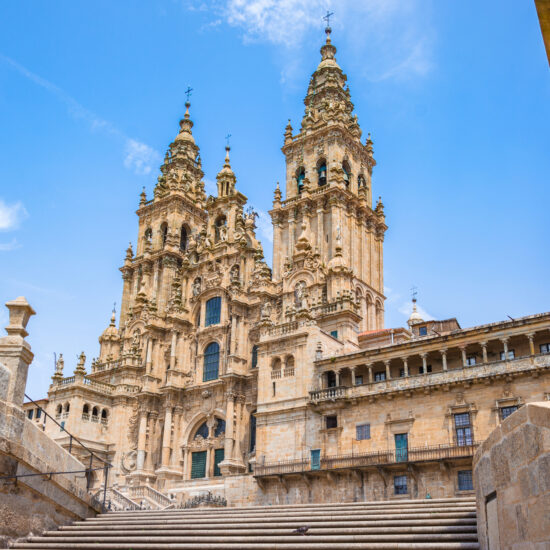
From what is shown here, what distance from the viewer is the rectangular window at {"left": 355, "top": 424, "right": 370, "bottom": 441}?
36094 millimetres

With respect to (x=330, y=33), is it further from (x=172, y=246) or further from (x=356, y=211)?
(x=172, y=246)

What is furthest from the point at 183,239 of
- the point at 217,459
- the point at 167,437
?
the point at 217,459

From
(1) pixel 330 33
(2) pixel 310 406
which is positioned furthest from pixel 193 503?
(1) pixel 330 33

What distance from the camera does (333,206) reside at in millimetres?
53062

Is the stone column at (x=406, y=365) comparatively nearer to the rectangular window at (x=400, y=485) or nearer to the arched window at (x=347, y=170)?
the rectangular window at (x=400, y=485)

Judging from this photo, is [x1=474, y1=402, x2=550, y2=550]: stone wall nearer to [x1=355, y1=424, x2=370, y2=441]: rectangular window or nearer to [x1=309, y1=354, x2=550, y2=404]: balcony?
[x1=309, y1=354, x2=550, y2=404]: balcony

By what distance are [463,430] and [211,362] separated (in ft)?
85.0

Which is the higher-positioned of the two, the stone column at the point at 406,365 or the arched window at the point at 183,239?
the arched window at the point at 183,239

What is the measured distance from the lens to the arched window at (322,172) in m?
56.7

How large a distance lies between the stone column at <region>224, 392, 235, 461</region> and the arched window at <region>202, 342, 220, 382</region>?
473cm

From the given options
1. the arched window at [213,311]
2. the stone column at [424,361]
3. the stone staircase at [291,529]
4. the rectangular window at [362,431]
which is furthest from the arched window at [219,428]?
the stone staircase at [291,529]

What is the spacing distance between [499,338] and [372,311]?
20.2 meters

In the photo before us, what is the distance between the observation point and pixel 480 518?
1235 cm

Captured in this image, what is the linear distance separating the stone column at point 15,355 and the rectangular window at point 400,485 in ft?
69.7
